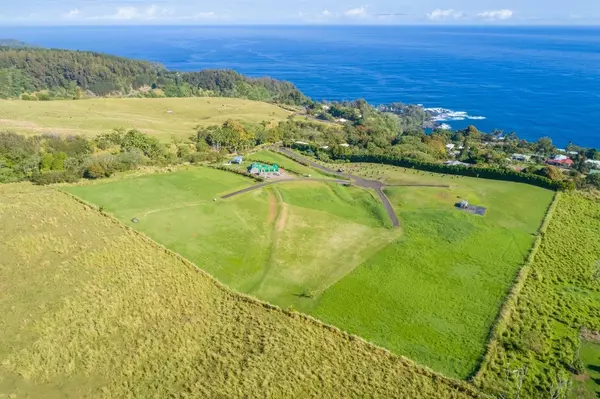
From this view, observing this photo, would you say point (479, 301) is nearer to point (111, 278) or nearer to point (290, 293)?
point (290, 293)

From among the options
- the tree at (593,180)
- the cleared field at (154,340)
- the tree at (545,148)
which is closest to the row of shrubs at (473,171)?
the tree at (593,180)

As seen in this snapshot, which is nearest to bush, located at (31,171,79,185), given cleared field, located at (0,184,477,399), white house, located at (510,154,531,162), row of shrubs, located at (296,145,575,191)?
cleared field, located at (0,184,477,399)

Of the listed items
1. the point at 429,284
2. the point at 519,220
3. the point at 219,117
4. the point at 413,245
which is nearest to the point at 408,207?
the point at 413,245

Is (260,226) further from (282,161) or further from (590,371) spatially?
(590,371)

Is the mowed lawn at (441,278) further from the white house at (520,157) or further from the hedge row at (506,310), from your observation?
the white house at (520,157)

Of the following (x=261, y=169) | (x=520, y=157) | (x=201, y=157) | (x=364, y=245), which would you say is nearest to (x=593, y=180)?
(x=520, y=157)

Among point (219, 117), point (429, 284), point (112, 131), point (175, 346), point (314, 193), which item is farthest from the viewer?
point (219, 117)

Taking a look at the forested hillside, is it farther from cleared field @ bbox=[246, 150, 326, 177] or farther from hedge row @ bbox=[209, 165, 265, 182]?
hedge row @ bbox=[209, 165, 265, 182]
